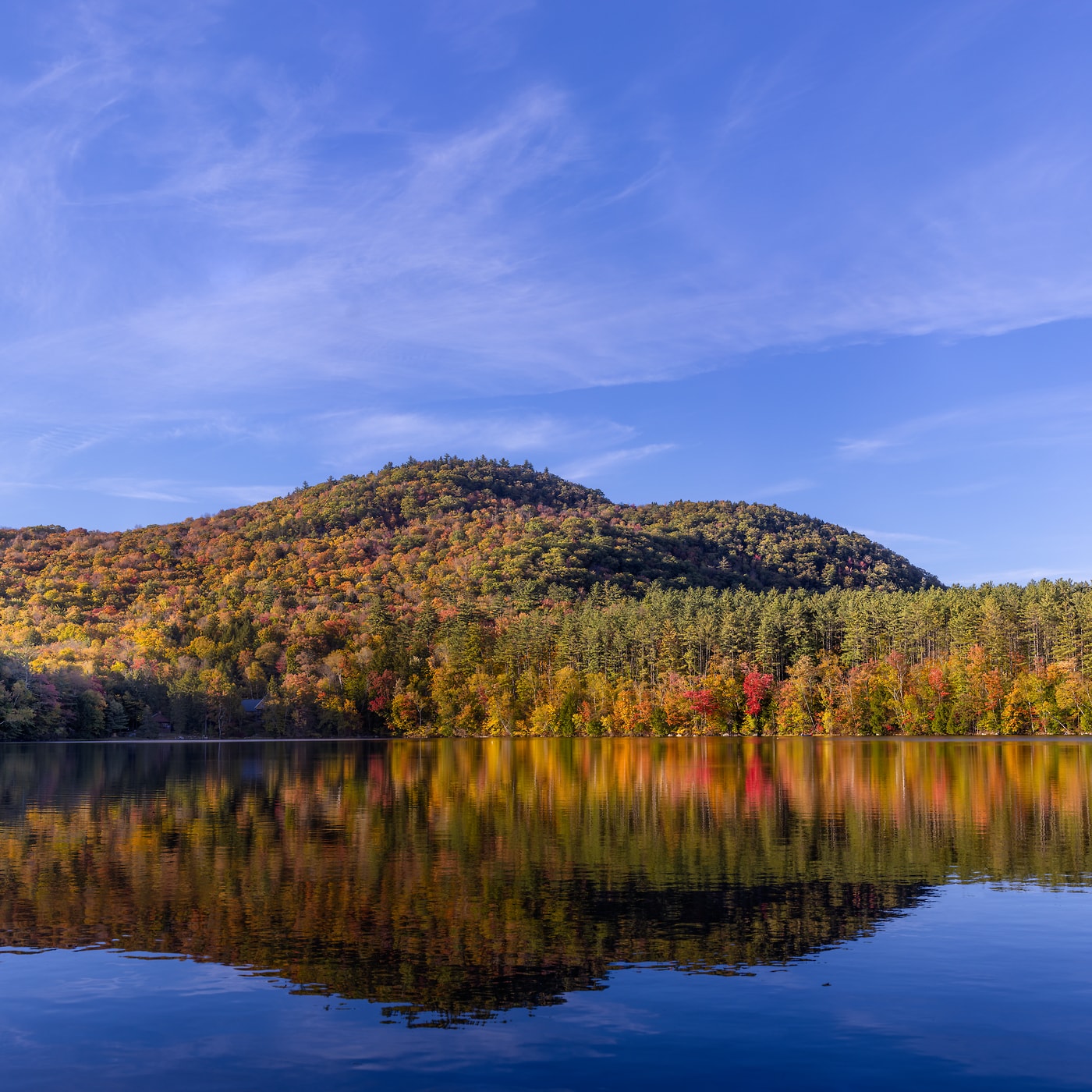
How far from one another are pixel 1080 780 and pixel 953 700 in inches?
2736

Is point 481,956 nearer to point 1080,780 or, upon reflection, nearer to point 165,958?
point 165,958

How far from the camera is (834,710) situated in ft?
405

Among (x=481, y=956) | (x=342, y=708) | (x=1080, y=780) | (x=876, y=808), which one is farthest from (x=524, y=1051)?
(x=342, y=708)

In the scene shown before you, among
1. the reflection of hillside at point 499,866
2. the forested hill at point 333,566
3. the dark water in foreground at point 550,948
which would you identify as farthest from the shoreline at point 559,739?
the dark water in foreground at point 550,948

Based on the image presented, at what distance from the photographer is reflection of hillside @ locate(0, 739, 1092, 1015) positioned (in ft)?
57.3

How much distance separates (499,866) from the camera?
25.6 meters

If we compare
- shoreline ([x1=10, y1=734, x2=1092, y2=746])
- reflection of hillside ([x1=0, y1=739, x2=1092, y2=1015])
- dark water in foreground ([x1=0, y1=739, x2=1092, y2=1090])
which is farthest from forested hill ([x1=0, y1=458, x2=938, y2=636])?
dark water in foreground ([x1=0, y1=739, x2=1092, y2=1090])

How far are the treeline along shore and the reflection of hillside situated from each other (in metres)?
65.9

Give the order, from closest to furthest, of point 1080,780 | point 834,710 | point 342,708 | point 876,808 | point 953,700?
point 876,808, point 1080,780, point 953,700, point 834,710, point 342,708

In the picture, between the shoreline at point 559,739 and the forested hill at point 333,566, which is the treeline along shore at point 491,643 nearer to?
the forested hill at point 333,566

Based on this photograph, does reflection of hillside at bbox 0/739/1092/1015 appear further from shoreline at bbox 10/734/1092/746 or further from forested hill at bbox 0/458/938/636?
forested hill at bbox 0/458/938/636

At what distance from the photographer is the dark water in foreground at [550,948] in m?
12.8

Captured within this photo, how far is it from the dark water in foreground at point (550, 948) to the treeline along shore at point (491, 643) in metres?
85.9

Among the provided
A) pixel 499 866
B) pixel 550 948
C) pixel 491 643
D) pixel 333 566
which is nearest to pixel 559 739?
pixel 491 643
